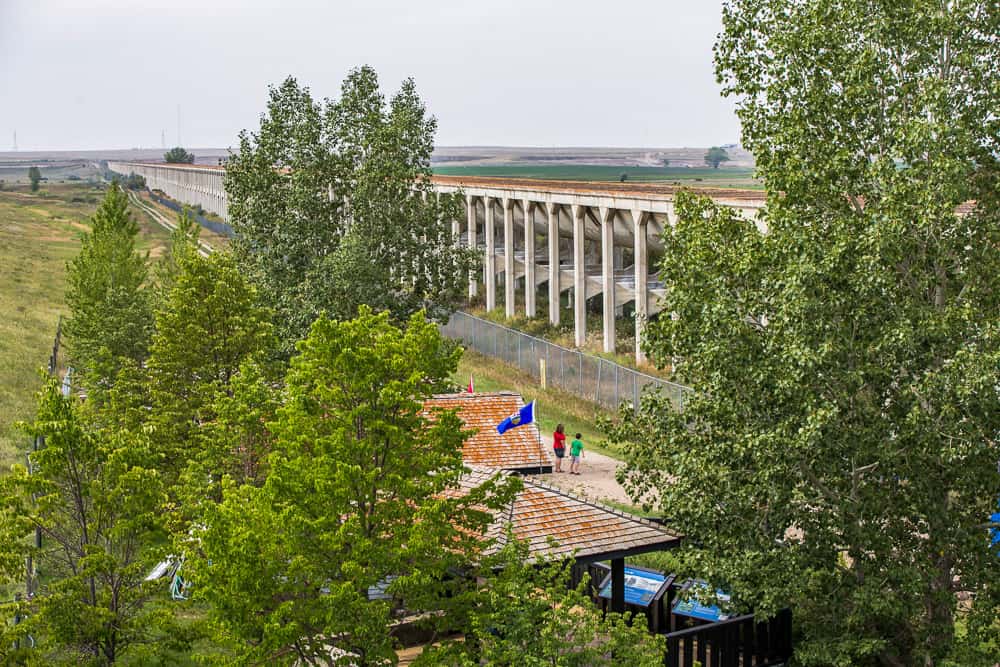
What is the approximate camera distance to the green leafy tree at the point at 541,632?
14414mm

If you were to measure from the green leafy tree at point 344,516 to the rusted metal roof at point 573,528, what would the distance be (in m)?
1.20

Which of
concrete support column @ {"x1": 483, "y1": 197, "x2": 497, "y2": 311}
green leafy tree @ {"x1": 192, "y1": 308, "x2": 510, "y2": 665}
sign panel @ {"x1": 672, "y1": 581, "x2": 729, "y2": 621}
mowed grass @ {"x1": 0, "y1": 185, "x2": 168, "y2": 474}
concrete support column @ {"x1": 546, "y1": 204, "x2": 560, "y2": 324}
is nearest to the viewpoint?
green leafy tree @ {"x1": 192, "y1": 308, "x2": 510, "y2": 665}

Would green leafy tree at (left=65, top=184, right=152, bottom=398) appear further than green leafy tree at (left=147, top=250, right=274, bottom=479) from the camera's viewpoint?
Yes

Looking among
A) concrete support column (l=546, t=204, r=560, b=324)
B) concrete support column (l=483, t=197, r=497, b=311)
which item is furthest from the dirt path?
concrete support column (l=483, t=197, r=497, b=311)

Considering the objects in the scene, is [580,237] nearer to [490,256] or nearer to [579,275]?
[579,275]

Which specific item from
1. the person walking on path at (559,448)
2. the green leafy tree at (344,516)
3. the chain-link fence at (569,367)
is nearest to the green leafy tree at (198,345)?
the green leafy tree at (344,516)

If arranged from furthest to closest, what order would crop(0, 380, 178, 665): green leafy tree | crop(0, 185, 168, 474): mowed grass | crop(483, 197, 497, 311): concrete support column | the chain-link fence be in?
crop(483, 197, 497, 311): concrete support column
crop(0, 185, 168, 474): mowed grass
the chain-link fence
crop(0, 380, 178, 665): green leafy tree

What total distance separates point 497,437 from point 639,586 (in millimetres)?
12452

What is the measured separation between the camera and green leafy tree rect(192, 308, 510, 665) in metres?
15.3

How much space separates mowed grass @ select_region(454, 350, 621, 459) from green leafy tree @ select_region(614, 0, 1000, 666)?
1789 centimetres

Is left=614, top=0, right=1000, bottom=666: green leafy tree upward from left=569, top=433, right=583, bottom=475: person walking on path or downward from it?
upward

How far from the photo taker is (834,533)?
18.5 metres

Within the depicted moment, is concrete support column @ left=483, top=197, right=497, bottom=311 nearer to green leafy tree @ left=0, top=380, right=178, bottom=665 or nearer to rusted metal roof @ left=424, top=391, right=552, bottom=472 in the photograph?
rusted metal roof @ left=424, top=391, right=552, bottom=472

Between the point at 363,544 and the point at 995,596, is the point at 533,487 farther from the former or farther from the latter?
the point at 995,596
